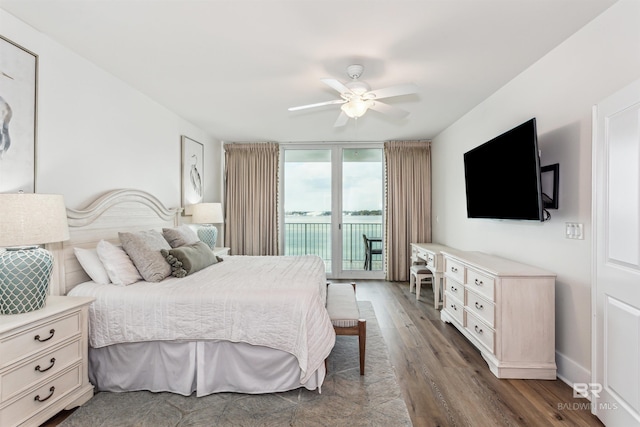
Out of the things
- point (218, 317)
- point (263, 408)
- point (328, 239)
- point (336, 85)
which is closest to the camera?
point (263, 408)

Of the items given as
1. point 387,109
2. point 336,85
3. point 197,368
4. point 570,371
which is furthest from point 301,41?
point 570,371

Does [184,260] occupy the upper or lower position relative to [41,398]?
upper

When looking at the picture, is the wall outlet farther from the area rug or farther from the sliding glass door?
the sliding glass door

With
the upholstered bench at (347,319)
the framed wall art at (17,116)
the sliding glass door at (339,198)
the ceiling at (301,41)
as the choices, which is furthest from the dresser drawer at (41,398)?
the sliding glass door at (339,198)

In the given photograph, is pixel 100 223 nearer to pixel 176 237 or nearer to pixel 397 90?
pixel 176 237

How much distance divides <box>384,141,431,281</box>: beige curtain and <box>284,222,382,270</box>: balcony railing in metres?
0.34

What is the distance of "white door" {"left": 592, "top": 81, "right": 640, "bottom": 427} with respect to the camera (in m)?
1.63

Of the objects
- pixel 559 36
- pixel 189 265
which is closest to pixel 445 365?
pixel 189 265

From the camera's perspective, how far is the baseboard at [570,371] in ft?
7.35

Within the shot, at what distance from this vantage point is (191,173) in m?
4.73

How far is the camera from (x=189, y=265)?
2.88 meters

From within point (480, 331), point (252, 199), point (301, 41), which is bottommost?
point (480, 331)

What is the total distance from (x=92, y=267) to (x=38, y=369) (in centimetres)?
84

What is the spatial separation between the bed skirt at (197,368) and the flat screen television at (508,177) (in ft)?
6.67
